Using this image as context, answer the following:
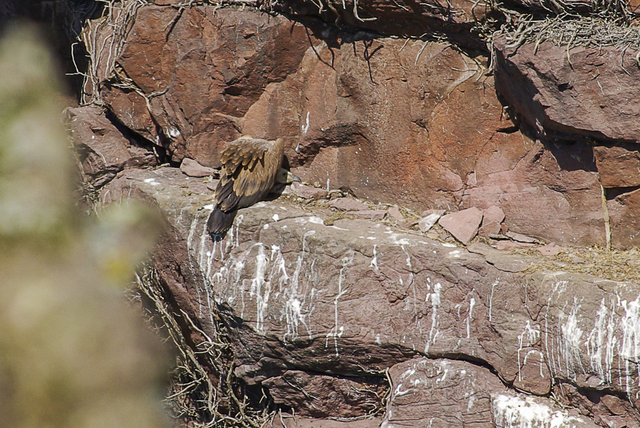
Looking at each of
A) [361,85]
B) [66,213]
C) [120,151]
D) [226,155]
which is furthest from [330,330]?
Result: [66,213]

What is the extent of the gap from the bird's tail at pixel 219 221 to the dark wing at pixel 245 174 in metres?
0.05

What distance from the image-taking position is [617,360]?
3.67 metres

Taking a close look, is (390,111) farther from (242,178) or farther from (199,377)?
(199,377)

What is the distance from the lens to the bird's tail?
478 cm

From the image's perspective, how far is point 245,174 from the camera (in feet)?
16.1

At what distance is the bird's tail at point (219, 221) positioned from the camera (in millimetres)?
4781

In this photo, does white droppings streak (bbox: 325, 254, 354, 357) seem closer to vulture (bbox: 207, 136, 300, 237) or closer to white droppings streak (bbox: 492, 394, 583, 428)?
vulture (bbox: 207, 136, 300, 237)

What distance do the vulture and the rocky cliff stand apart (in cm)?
15

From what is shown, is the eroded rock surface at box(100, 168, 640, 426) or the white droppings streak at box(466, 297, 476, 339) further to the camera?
the white droppings streak at box(466, 297, 476, 339)

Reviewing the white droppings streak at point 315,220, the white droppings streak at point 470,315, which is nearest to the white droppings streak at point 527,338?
the white droppings streak at point 470,315

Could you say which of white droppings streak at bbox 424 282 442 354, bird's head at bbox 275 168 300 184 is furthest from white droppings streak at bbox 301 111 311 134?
white droppings streak at bbox 424 282 442 354

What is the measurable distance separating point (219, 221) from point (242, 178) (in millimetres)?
419

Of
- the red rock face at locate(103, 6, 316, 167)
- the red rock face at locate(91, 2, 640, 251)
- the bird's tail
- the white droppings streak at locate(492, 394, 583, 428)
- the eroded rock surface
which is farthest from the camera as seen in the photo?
the red rock face at locate(103, 6, 316, 167)

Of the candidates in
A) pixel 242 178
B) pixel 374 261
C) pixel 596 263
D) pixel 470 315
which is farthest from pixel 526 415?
pixel 242 178
